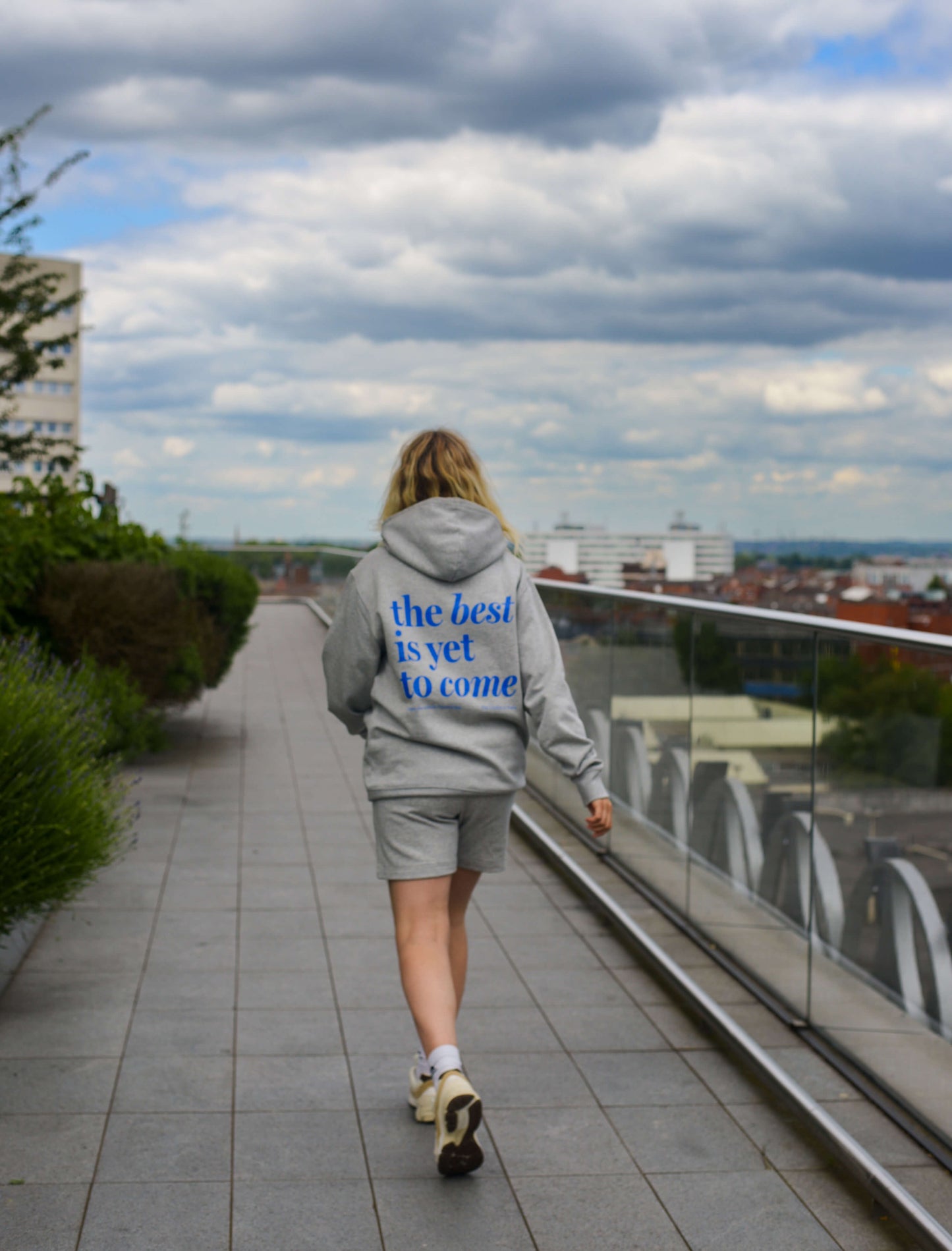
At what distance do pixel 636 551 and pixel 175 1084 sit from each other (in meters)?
24.3

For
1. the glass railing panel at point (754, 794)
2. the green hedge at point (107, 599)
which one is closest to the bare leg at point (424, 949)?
the glass railing panel at point (754, 794)

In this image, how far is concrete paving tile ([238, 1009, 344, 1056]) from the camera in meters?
→ 4.37

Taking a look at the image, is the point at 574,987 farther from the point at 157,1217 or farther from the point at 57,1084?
the point at 157,1217

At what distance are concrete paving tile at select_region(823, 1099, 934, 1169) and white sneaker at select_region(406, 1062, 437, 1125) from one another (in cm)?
109

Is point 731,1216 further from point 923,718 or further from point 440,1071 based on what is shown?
point 923,718

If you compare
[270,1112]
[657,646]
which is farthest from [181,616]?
[270,1112]

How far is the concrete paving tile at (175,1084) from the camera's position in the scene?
3877mm

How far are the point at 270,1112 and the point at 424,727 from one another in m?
1.20

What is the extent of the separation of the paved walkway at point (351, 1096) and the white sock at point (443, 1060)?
0.93 feet

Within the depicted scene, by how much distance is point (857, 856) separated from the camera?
4.12 m

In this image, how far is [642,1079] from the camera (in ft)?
13.7

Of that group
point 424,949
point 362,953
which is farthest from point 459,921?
point 362,953

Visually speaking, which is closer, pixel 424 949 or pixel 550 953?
pixel 424 949

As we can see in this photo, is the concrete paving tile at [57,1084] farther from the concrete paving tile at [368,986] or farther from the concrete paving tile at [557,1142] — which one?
the concrete paving tile at [557,1142]
